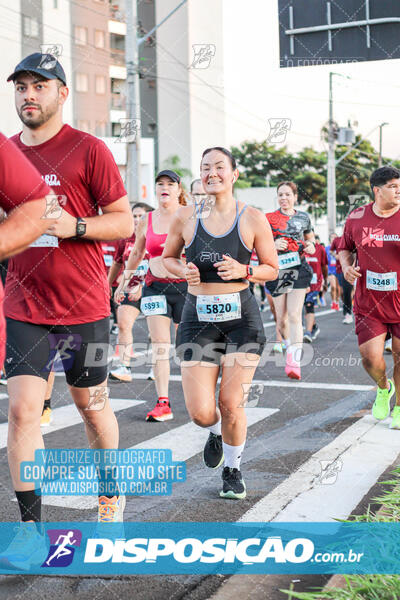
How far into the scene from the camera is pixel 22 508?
3.50 m

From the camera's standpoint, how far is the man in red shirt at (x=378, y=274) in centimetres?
626

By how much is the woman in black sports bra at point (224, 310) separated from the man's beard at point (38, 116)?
1.29 metres

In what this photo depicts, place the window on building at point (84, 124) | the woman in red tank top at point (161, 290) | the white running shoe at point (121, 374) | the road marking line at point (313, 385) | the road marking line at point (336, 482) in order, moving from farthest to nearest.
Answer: the window on building at point (84, 124) → the white running shoe at point (121, 374) → the road marking line at point (313, 385) → the woman in red tank top at point (161, 290) → the road marking line at point (336, 482)

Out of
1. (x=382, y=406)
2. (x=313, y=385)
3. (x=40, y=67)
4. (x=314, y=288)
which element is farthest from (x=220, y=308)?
(x=314, y=288)

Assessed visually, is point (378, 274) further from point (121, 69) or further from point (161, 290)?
point (121, 69)

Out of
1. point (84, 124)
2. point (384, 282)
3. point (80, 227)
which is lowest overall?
point (384, 282)

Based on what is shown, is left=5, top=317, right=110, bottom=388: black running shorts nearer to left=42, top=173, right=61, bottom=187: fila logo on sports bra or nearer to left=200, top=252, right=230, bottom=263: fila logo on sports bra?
left=42, top=173, right=61, bottom=187: fila logo on sports bra

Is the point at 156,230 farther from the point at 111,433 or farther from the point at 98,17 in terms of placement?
the point at 98,17

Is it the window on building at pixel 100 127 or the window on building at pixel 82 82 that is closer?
the window on building at pixel 82 82

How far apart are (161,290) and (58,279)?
3.61 metres

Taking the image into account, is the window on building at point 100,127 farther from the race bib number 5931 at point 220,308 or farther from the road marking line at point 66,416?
the race bib number 5931 at point 220,308

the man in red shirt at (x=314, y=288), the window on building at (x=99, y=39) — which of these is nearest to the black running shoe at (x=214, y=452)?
the man in red shirt at (x=314, y=288)

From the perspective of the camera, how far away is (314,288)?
14523mm

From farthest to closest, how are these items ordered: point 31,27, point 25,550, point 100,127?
point 100,127
point 31,27
point 25,550
